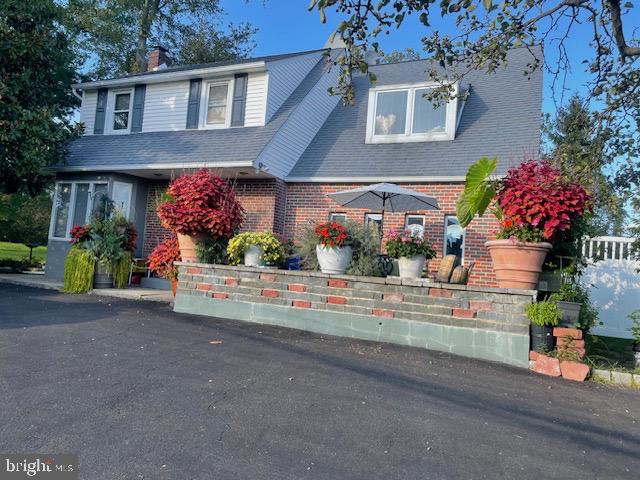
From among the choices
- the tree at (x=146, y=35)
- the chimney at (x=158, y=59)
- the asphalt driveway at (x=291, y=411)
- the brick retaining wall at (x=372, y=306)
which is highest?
the tree at (x=146, y=35)

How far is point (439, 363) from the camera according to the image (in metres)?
5.25

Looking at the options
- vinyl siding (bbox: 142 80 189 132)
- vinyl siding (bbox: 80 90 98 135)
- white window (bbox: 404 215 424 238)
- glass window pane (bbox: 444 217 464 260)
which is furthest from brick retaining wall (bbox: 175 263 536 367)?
vinyl siding (bbox: 80 90 98 135)

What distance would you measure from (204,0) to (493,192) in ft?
74.2

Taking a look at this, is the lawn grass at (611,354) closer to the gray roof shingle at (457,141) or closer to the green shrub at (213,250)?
the gray roof shingle at (457,141)

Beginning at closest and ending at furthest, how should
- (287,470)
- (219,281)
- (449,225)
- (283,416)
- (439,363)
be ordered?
(287,470)
(283,416)
(439,363)
(219,281)
(449,225)

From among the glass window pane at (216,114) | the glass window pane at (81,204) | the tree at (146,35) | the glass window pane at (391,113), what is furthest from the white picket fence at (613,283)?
the tree at (146,35)

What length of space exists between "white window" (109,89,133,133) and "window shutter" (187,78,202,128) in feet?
7.38

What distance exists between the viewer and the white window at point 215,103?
12.4 m

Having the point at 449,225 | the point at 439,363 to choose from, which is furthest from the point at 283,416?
the point at 449,225

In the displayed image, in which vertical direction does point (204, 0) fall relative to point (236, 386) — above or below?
above

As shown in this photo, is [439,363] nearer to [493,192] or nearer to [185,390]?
[493,192]

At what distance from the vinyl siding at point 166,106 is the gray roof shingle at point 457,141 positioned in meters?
3.89

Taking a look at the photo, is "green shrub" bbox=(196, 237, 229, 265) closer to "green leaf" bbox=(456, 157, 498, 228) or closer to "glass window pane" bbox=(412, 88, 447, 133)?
"green leaf" bbox=(456, 157, 498, 228)

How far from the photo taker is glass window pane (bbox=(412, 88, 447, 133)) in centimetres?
1127
